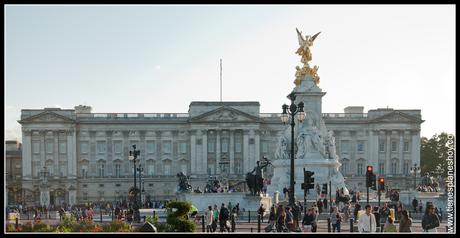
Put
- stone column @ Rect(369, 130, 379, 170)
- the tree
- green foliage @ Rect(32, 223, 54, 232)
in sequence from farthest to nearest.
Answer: the tree → stone column @ Rect(369, 130, 379, 170) → green foliage @ Rect(32, 223, 54, 232)

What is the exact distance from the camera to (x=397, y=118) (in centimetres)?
10575

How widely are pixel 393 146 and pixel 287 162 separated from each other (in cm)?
5823

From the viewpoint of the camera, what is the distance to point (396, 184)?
10425 centimetres

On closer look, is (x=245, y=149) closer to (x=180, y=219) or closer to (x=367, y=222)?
(x=180, y=219)

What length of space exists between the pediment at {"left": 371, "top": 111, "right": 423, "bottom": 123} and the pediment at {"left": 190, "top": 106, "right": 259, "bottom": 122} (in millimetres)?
17890

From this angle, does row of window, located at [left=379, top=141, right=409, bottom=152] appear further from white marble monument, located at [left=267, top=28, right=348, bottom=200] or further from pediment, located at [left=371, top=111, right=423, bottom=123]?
white marble monument, located at [left=267, top=28, right=348, bottom=200]

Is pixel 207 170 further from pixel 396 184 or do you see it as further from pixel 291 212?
pixel 291 212

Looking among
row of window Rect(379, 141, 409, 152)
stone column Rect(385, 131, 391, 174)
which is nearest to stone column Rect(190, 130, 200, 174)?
row of window Rect(379, 141, 409, 152)

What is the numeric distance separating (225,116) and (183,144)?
7.38m

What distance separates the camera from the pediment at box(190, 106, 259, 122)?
10481cm

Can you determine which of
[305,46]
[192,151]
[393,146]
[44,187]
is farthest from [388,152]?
[305,46]
